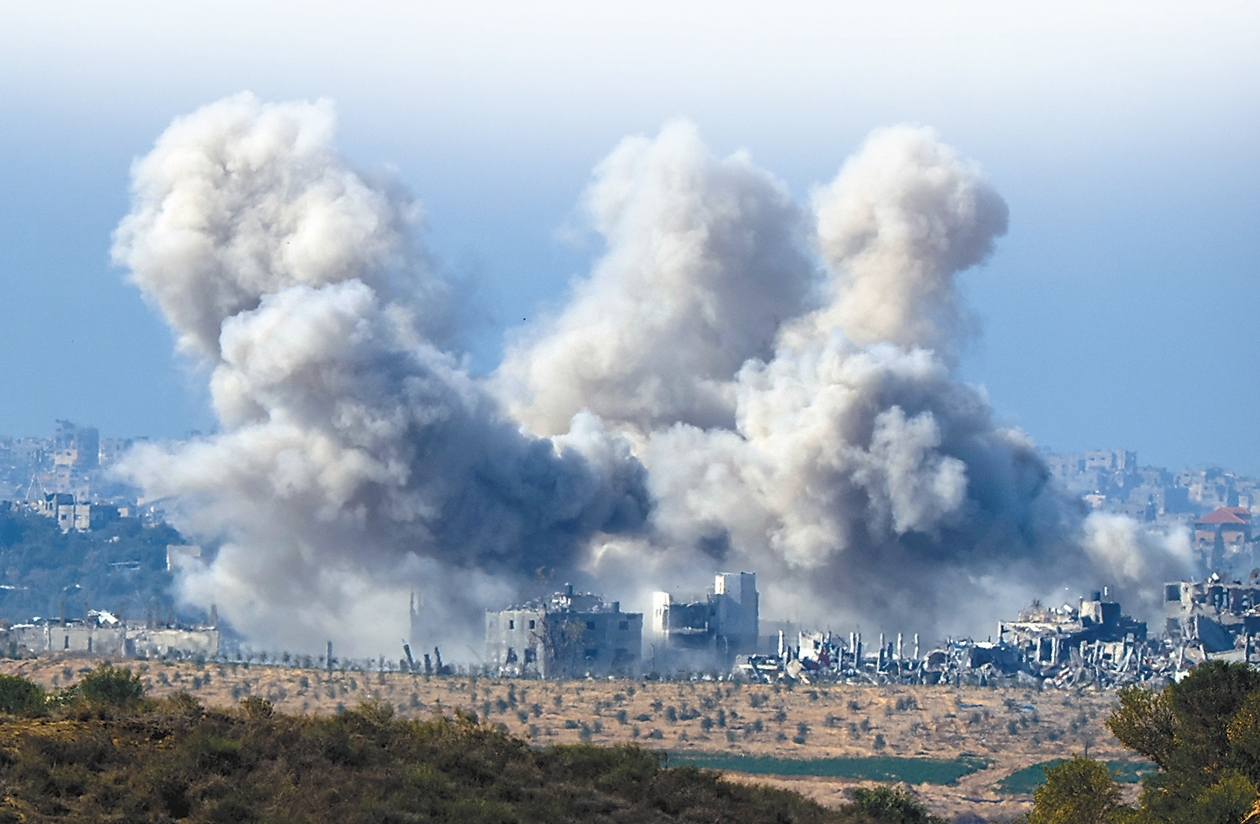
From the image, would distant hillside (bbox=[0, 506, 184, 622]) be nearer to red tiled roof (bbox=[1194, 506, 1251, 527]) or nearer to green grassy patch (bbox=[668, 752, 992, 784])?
green grassy patch (bbox=[668, 752, 992, 784])

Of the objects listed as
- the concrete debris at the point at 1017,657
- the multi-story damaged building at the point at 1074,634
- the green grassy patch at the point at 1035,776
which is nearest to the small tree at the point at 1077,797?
the green grassy patch at the point at 1035,776

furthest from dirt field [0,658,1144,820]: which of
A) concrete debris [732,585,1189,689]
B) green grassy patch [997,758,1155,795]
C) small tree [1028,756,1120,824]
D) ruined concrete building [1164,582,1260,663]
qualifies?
small tree [1028,756,1120,824]

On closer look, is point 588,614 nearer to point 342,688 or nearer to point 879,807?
point 342,688

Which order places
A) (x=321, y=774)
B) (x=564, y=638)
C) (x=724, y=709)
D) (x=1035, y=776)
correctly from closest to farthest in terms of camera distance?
(x=321, y=774) → (x=1035, y=776) → (x=724, y=709) → (x=564, y=638)

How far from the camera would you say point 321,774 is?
22703 mm

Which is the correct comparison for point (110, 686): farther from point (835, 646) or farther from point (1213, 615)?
point (1213, 615)

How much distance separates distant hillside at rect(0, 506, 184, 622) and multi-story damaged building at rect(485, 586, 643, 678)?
48667 millimetres

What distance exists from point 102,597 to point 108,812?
358ft

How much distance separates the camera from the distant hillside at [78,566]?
405 ft

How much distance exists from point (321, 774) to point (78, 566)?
116385 mm

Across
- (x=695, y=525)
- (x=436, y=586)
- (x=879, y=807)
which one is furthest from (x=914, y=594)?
(x=879, y=807)

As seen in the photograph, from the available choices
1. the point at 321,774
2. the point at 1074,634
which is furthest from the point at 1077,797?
the point at 1074,634

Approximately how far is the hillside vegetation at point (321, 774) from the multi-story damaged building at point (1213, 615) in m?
50.2

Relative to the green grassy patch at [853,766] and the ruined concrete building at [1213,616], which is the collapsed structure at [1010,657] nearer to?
the ruined concrete building at [1213,616]
